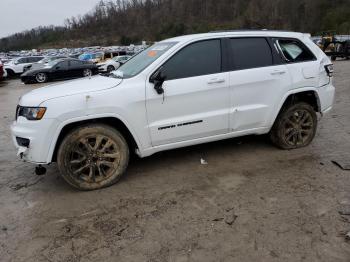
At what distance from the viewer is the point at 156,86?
427 cm

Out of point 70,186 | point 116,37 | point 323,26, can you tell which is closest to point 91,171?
point 70,186

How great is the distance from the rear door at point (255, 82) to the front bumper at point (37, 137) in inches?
90.2

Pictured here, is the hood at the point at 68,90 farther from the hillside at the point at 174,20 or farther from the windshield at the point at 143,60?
the hillside at the point at 174,20

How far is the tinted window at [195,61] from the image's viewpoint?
4.46 meters

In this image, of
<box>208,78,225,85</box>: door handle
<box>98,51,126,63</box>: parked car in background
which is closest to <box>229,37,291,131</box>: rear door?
<box>208,78,225,85</box>: door handle

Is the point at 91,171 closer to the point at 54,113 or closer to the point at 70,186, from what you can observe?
the point at 70,186

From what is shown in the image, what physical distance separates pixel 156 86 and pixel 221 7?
385 feet

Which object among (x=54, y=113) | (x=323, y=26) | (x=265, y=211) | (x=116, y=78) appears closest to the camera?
(x=265, y=211)

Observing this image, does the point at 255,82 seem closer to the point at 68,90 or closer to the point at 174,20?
the point at 68,90

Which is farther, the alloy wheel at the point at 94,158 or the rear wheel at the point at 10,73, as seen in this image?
the rear wheel at the point at 10,73

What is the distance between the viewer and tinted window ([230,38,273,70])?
4.85 m

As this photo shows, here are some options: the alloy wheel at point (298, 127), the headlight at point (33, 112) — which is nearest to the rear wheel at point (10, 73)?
the headlight at point (33, 112)

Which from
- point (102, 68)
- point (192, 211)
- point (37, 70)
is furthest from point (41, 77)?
point (192, 211)

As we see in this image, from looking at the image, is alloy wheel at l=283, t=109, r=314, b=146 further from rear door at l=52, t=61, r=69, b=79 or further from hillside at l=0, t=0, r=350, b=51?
hillside at l=0, t=0, r=350, b=51
